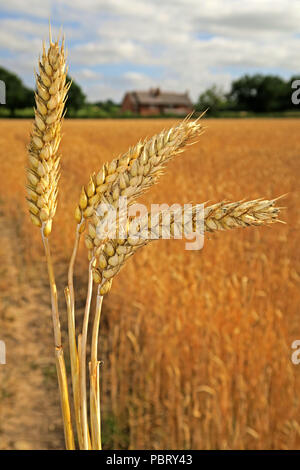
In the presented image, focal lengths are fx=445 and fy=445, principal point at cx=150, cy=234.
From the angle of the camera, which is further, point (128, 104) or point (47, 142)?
point (128, 104)

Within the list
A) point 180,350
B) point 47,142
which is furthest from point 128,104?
point 47,142

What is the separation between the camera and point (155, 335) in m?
3.04

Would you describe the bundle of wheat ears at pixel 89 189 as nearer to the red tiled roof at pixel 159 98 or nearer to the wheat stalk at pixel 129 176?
the wheat stalk at pixel 129 176

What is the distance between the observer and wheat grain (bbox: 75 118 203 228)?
0.54 m

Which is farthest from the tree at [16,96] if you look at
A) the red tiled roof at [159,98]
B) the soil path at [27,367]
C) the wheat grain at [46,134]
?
the wheat grain at [46,134]

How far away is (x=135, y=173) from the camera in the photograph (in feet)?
1.80

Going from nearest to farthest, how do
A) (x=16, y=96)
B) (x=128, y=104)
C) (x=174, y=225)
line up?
(x=174, y=225) < (x=16, y=96) < (x=128, y=104)

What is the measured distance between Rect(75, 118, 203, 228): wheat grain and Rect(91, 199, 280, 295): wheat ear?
0.13 feet

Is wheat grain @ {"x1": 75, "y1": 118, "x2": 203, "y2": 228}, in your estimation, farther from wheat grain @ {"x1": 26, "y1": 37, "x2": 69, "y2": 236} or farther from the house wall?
the house wall

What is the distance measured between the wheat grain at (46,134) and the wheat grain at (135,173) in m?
0.05

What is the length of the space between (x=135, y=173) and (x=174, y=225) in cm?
9

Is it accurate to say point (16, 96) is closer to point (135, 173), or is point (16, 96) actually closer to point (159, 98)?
point (159, 98)
